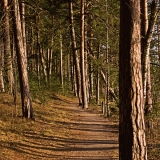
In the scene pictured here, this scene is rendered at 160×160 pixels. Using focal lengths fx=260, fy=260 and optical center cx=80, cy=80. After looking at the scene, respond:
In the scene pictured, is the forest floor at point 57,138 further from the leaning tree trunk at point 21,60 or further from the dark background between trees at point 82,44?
the dark background between trees at point 82,44

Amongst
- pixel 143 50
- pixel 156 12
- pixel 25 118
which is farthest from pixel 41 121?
pixel 156 12

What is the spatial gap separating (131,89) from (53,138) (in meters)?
6.37

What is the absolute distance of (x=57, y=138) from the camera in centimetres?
1066

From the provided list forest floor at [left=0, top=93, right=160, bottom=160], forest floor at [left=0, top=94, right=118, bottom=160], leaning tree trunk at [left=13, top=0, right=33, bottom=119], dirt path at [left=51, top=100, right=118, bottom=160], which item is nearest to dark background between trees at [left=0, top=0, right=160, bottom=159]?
leaning tree trunk at [left=13, top=0, right=33, bottom=119]

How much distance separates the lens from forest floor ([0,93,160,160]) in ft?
27.5

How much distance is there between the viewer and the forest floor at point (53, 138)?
8.49 metres

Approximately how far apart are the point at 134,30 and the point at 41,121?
8876 mm

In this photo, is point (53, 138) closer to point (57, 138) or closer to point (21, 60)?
point (57, 138)

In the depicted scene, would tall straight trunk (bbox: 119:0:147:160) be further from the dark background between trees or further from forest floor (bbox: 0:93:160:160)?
forest floor (bbox: 0:93:160:160)

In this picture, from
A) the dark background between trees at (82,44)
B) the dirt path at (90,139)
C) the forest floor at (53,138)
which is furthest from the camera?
the dark background between trees at (82,44)

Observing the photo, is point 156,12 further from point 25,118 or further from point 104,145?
point 25,118

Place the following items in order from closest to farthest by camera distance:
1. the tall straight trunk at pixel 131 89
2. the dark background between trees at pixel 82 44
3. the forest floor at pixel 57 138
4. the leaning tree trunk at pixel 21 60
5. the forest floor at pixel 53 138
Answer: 1. the tall straight trunk at pixel 131 89
2. the forest floor at pixel 57 138
3. the forest floor at pixel 53 138
4. the dark background between trees at pixel 82 44
5. the leaning tree trunk at pixel 21 60

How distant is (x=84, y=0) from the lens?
19281 mm

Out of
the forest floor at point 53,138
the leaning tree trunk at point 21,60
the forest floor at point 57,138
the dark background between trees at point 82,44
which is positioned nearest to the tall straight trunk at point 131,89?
the dark background between trees at point 82,44
